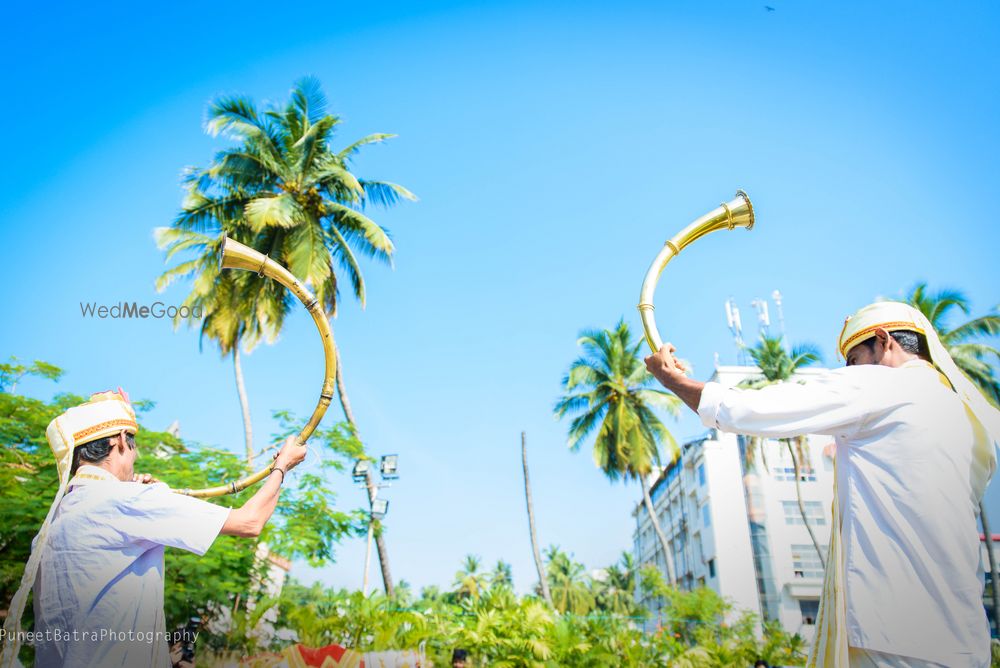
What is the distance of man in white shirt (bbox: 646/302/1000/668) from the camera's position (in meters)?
2.34

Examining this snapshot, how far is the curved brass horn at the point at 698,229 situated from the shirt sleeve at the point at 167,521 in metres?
2.38

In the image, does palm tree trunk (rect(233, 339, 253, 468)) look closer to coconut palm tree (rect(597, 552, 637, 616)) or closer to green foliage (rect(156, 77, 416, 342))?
green foliage (rect(156, 77, 416, 342))

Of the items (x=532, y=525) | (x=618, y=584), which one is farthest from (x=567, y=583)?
(x=532, y=525)

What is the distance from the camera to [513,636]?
1155 cm

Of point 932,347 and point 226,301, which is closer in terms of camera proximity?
point 932,347

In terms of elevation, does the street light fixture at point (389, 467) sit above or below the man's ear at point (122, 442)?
above

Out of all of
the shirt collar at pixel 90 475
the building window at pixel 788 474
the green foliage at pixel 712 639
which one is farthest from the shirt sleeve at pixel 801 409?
the building window at pixel 788 474

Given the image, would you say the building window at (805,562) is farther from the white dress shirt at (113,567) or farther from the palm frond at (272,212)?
the white dress shirt at (113,567)

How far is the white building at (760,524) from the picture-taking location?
148 ft

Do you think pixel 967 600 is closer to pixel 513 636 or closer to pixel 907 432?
pixel 907 432

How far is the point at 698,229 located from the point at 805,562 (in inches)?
1938

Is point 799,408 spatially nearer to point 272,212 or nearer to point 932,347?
point 932,347

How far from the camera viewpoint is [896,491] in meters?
2.49

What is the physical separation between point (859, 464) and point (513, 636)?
33.2 feet
